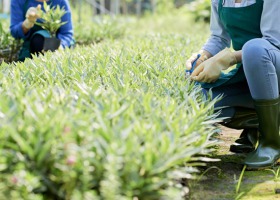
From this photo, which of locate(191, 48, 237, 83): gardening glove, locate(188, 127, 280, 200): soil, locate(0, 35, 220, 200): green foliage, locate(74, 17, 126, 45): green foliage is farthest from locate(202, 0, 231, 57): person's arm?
locate(74, 17, 126, 45): green foliage

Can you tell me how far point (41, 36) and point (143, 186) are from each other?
Result: 3.56 metres

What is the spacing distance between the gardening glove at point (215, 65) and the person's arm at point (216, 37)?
36 cm

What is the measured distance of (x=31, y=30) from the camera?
5.45 metres

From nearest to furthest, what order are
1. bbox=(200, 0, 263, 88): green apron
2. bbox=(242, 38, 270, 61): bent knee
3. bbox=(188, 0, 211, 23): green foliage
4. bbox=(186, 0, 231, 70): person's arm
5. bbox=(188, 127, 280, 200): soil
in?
bbox=(188, 127, 280, 200): soil < bbox=(242, 38, 270, 61): bent knee < bbox=(200, 0, 263, 88): green apron < bbox=(186, 0, 231, 70): person's arm < bbox=(188, 0, 211, 23): green foliage

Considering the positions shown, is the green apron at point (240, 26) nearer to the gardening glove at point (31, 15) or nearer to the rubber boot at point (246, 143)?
the rubber boot at point (246, 143)

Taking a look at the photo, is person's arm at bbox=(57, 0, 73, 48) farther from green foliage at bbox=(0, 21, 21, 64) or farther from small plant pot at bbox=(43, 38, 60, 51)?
green foliage at bbox=(0, 21, 21, 64)

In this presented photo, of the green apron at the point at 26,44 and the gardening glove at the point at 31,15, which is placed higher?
the gardening glove at the point at 31,15

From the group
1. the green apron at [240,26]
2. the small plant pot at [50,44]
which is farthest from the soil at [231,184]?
the small plant pot at [50,44]

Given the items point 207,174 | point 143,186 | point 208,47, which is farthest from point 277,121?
point 143,186

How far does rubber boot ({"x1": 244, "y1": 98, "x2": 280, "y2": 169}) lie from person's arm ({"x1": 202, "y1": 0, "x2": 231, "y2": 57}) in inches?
23.7

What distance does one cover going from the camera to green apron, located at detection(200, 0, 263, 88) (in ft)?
10.5

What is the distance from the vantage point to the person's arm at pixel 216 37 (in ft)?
11.3

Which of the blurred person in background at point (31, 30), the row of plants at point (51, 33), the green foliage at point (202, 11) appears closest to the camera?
the row of plants at point (51, 33)

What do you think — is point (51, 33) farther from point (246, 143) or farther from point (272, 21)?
point (272, 21)
